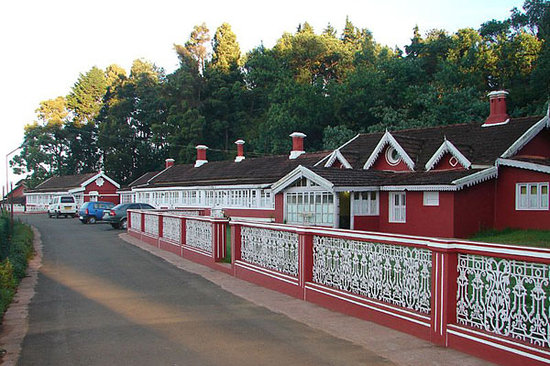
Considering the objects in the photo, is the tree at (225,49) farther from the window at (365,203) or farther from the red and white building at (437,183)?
the window at (365,203)

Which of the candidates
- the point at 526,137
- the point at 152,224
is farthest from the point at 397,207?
the point at 152,224

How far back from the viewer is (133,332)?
7.44m

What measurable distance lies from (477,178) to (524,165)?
Result: 6.23 feet

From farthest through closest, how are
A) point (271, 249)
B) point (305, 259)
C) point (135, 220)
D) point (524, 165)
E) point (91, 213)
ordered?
point (91, 213), point (135, 220), point (524, 165), point (271, 249), point (305, 259)

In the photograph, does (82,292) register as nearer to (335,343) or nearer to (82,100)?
(335,343)

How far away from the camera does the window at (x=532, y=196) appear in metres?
21.3

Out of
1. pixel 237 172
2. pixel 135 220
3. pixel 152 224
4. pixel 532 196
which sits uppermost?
pixel 237 172

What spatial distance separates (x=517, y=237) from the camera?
20.6 m

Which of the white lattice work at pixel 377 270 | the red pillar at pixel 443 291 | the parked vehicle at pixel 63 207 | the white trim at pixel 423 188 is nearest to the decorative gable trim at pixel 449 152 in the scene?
the white trim at pixel 423 188

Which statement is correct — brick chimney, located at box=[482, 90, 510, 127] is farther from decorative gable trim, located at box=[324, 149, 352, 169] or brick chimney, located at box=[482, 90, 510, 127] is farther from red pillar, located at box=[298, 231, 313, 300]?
red pillar, located at box=[298, 231, 313, 300]

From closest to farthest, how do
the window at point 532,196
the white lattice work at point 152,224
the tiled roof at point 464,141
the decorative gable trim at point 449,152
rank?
1. the white lattice work at point 152,224
2. the window at point 532,196
3. the decorative gable trim at point 449,152
4. the tiled roof at point 464,141

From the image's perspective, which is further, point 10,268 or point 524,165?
point 524,165

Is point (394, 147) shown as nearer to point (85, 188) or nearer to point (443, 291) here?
point (443, 291)

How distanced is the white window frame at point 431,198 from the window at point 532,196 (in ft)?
11.1
